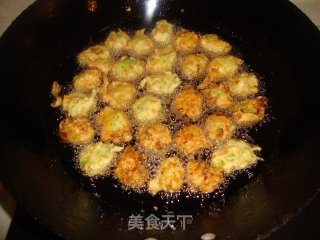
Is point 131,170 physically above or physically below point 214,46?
below

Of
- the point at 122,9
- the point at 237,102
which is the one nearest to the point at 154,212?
the point at 237,102

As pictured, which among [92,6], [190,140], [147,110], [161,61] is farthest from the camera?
[92,6]

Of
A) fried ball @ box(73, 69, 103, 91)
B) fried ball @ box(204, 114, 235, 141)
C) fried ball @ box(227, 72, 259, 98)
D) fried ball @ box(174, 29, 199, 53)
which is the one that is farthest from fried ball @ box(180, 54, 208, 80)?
fried ball @ box(73, 69, 103, 91)

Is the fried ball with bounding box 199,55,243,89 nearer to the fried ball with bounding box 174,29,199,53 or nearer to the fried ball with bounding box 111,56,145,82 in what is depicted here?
the fried ball with bounding box 174,29,199,53

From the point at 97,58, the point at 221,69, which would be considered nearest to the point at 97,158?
the point at 97,58

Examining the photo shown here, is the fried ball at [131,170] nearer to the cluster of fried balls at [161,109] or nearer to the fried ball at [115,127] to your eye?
the cluster of fried balls at [161,109]

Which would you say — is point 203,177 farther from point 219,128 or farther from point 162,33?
point 162,33

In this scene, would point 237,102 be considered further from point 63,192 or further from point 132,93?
point 63,192
